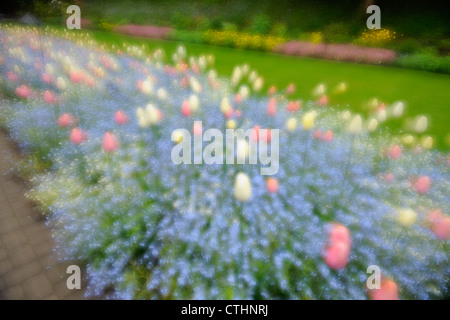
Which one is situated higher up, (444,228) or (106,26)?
(106,26)

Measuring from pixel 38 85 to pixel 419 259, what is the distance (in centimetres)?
785

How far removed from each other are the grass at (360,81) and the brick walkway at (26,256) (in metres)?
5.57

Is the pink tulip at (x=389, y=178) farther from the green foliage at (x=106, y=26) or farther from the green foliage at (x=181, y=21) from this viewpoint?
the green foliage at (x=106, y=26)

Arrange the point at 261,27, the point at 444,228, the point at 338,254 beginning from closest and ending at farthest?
the point at 338,254
the point at 444,228
the point at 261,27

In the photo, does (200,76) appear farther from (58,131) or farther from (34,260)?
(34,260)

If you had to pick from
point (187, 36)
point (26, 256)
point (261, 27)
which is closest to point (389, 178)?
point (26, 256)

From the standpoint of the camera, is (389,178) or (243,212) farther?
(389,178)

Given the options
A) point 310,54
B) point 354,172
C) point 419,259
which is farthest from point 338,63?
point 419,259

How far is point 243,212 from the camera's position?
122 inches

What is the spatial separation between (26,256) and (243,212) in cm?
238

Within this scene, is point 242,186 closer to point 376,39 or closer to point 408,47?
point 408,47

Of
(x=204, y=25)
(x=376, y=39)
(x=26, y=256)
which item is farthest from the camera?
(x=204, y=25)

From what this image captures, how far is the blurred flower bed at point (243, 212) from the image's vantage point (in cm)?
257
